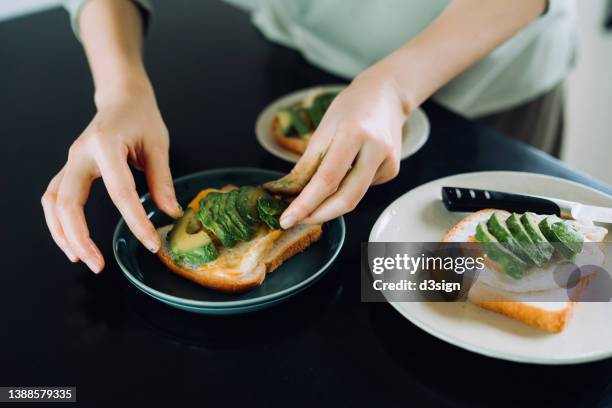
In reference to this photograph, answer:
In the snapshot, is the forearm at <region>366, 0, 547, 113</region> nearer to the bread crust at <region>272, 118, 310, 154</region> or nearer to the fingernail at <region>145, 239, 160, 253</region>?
the bread crust at <region>272, 118, 310, 154</region>

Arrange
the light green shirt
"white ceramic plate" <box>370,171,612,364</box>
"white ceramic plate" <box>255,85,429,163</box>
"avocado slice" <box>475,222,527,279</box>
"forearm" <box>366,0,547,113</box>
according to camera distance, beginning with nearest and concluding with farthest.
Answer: "white ceramic plate" <box>370,171,612,364</box> → "avocado slice" <box>475,222,527,279</box> → "forearm" <box>366,0,547,113</box> → "white ceramic plate" <box>255,85,429,163</box> → the light green shirt

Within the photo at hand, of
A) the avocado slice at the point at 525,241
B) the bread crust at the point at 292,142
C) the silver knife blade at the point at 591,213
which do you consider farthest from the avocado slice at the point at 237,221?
the silver knife blade at the point at 591,213

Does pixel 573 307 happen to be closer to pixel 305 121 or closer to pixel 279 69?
pixel 305 121

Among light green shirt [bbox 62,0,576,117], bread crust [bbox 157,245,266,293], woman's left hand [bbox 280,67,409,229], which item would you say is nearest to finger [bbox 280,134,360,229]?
woman's left hand [bbox 280,67,409,229]

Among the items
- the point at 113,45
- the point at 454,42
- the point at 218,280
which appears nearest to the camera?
the point at 218,280

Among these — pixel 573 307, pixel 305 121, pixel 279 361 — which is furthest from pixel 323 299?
pixel 305 121

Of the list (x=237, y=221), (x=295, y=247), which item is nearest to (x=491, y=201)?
(x=295, y=247)

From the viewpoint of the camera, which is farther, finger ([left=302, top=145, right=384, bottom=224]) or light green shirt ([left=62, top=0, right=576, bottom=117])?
light green shirt ([left=62, top=0, right=576, bottom=117])

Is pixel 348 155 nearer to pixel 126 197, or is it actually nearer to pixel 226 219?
pixel 226 219
